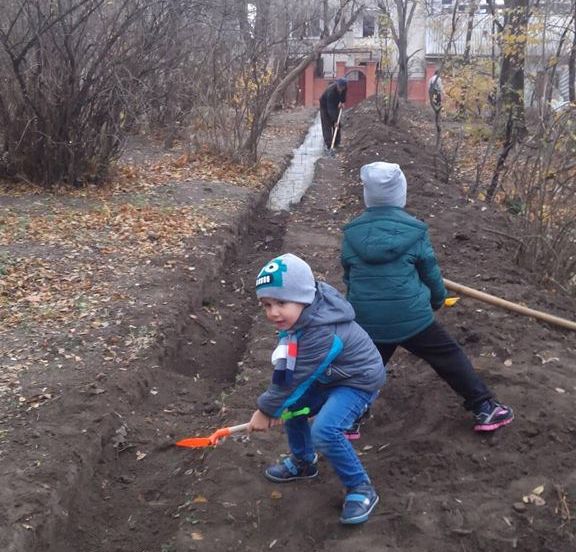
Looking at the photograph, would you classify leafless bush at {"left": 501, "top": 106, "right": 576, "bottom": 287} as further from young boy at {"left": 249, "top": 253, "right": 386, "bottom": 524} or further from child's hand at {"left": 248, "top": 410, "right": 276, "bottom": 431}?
child's hand at {"left": 248, "top": 410, "right": 276, "bottom": 431}

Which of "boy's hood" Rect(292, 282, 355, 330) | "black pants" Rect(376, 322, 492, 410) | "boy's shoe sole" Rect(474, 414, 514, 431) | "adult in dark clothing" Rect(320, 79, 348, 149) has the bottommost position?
"adult in dark clothing" Rect(320, 79, 348, 149)

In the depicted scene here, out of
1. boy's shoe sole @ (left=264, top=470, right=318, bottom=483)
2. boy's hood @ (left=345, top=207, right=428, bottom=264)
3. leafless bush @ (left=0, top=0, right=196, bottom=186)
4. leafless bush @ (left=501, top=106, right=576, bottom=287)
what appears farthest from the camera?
leafless bush @ (left=0, top=0, right=196, bottom=186)

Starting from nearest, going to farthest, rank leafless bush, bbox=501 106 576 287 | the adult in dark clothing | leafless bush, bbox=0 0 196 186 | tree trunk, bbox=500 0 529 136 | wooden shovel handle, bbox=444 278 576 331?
1. wooden shovel handle, bbox=444 278 576 331
2. leafless bush, bbox=501 106 576 287
3. leafless bush, bbox=0 0 196 186
4. tree trunk, bbox=500 0 529 136
5. the adult in dark clothing

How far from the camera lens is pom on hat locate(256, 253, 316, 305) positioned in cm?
332

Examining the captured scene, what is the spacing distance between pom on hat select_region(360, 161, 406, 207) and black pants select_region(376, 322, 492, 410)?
2.30ft

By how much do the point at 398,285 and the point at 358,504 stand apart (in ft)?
3.64

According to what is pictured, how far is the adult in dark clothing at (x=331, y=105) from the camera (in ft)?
57.6

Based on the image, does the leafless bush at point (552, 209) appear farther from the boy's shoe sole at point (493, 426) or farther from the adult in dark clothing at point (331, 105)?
the adult in dark clothing at point (331, 105)

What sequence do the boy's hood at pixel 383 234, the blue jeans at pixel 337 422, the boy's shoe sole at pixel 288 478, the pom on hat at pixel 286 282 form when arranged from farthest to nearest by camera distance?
the boy's shoe sole at pixel 288 478 → the boy's hood at pixel 383 234 → the blue jeans at pixel 337 422 → the pom on hat at pixel 286 282

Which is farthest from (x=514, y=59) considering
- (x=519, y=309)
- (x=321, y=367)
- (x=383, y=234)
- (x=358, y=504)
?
(x=358, y=504)

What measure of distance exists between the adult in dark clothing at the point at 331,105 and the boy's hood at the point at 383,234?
45.7 feet

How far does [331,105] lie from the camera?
1773 centimetres

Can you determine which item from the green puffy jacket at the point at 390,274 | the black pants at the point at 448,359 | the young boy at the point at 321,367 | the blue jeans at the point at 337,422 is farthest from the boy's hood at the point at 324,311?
the black pants at the point at 448,359

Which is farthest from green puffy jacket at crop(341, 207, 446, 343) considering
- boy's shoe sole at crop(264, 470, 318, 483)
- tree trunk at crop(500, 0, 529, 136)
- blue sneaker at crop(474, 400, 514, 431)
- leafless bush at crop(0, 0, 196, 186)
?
tree trunk at crop(500, 0, 529, 136)
